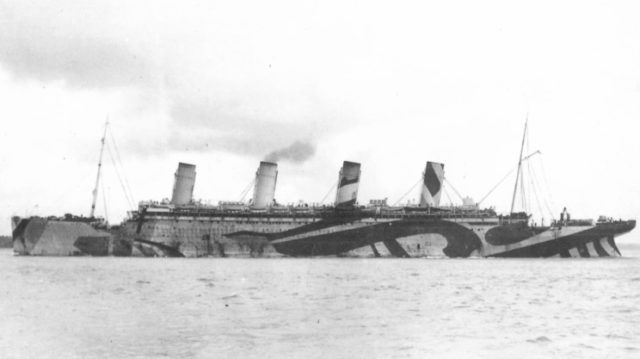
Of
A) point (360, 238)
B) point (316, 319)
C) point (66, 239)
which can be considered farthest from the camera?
point (360, 238)

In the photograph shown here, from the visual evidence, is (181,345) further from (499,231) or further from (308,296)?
(499,231)

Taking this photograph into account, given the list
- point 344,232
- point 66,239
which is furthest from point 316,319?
point 66,239

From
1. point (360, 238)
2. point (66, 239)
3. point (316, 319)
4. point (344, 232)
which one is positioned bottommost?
point (316, 319)

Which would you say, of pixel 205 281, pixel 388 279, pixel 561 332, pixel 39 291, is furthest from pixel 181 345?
pixel 388 279

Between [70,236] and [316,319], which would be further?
[70,236]

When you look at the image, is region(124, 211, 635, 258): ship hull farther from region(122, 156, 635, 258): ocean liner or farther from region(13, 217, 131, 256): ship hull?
region(13, 217, 131, 256): ship hull

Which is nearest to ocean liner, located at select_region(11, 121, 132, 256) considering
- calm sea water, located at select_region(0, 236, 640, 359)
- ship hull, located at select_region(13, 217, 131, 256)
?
ship hull, located at select_region(13, 217, 131, 256)

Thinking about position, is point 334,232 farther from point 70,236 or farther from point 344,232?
point 70,236
